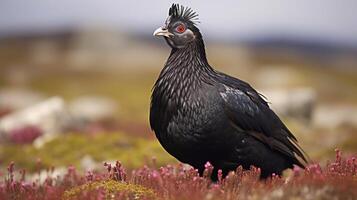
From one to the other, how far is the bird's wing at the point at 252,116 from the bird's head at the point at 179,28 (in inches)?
28.5

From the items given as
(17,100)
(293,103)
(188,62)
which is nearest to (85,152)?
(188,62)

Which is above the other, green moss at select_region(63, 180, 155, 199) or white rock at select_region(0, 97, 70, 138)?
white rock at select_region(0, 97, 70, 138)

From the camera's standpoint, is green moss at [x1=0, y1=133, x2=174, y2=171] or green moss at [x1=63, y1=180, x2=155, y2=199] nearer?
green moss at [x1=63, y1=180, x2=155, y2=199]

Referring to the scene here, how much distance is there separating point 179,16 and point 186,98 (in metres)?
1.24

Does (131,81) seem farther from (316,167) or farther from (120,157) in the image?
(316,167)

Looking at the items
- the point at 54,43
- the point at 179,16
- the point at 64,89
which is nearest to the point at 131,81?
the point at 64,89

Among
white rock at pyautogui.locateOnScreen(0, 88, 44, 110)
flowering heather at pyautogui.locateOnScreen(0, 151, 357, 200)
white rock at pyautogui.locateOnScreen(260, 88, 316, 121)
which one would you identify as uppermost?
white rock at pyautogui.locateOnScreen(0, 88, 44, 110)

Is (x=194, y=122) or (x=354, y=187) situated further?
(x=194, y=122)

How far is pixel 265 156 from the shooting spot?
9281mm

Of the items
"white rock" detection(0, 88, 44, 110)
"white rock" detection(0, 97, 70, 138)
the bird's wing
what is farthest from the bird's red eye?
"white rock" detection(0, 88, 44, 110)

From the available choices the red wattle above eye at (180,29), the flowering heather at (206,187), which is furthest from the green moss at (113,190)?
the red wattle above eye at (180,29)

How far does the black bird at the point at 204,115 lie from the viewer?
28.6ft

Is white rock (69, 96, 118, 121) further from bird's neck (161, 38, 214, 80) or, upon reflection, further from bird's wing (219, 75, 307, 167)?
bird's wing (219, 75, 307, 167)

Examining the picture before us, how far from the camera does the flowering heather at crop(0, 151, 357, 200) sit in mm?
6594
